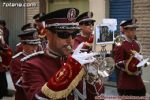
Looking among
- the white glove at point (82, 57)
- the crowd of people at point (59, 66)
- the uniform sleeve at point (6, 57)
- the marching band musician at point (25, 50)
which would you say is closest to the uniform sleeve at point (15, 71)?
the marching band musician at point (25, 50)

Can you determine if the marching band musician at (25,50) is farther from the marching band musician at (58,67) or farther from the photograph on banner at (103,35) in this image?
the marching band musician at (58,67)

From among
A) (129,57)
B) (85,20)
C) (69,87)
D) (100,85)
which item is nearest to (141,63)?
(129,57)

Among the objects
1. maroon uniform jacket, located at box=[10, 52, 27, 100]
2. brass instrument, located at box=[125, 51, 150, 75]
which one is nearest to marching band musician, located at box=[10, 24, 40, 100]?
Result: maroon uniform jacket, located at box=[10, 52, 27, 100]

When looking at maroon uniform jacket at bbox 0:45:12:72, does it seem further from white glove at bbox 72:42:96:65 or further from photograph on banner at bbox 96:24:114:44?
white glove at bbox 72:42:96:65

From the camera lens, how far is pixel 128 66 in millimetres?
7504

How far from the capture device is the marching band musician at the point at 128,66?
7531 millimetres

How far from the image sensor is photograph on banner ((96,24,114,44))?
22.1ft

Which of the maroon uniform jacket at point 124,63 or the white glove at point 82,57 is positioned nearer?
the white glove at point 82,57

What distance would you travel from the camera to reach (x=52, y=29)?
12.2 feet

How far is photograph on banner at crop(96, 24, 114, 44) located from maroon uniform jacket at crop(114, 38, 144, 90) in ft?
2.17

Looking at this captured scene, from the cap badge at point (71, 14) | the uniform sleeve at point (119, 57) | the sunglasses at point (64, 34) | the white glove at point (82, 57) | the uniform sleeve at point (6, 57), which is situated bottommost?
the uniform sleeve at point (6, 57)

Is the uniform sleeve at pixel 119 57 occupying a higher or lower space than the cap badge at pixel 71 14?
lower

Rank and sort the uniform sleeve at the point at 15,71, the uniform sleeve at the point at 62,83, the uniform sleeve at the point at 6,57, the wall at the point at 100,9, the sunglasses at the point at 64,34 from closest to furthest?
1. the uniform sleeve at the point at 62,83
2. the sunglasses at the point at 64,34
3. the uniform sleeve at the point at 15,71
4. the uniform sleeve at the point at 6,57
5. the wall at the point at 100,9

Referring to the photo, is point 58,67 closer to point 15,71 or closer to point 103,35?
point 15,71
